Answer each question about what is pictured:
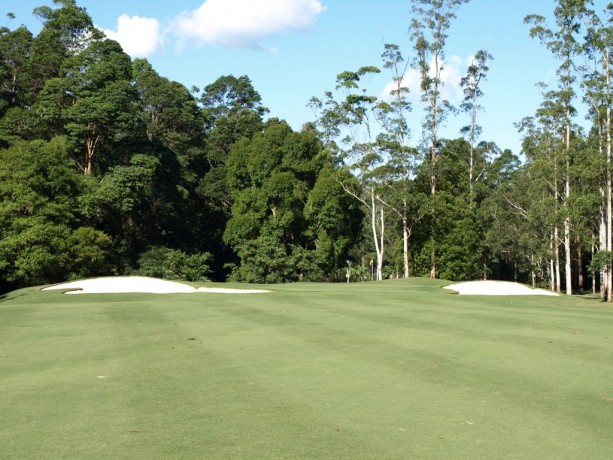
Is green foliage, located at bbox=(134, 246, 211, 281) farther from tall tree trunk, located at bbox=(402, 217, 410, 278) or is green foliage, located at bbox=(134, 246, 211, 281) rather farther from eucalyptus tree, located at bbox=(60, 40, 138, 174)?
tall tree trunk, located at bbox=(402, 217, 410, 278)

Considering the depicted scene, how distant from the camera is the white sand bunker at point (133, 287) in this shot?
30.8 metres

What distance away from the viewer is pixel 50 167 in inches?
1697

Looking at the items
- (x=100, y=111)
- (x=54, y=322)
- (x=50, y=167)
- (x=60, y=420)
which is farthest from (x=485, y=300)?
(x=100, y=111)

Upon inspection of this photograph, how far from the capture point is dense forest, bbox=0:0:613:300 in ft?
145

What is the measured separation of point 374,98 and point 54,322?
4335cm

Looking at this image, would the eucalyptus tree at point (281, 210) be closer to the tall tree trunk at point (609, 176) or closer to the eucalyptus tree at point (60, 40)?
the eucalyptus tree at point (60, 40)

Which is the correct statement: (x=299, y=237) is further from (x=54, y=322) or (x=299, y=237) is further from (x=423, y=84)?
(x=54, y=322)

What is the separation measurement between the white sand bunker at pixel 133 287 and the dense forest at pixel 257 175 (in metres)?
9.75

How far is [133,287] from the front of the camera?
106 feet

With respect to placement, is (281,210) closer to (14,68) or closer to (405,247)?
(405,247)

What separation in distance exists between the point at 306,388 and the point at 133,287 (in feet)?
80.9

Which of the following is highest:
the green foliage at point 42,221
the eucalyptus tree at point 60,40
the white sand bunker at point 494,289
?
the eucalyptus tree at point 60,40

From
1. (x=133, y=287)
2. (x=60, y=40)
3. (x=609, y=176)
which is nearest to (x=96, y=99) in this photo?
(x=60, y=40)

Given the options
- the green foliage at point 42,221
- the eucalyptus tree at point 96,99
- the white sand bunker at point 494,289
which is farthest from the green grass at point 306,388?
the eucalyptus tree at point 96,99
